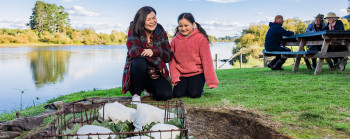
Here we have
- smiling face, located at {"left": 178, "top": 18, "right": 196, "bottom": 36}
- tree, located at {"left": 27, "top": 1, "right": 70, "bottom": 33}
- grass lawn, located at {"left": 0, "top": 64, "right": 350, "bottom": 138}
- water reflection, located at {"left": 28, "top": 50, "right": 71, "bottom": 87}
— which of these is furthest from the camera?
tree, located at {"left": 27, "top": 1, "right": 70, "bottom": 33}

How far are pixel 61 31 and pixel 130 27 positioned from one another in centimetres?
6066

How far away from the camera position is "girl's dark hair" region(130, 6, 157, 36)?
3334 mm

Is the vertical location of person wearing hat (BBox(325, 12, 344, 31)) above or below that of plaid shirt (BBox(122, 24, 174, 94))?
above

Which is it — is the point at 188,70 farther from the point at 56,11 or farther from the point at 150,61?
the point at 56,11

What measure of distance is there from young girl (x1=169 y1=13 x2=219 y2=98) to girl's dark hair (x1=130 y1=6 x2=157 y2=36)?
0.58 meters

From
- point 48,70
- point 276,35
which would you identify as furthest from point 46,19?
point 276,35

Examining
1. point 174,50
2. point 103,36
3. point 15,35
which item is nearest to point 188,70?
point 174,50

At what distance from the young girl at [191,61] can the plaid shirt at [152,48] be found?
0.32 metres

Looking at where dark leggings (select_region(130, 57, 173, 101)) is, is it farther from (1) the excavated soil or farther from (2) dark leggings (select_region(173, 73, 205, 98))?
(1) the excavated soil

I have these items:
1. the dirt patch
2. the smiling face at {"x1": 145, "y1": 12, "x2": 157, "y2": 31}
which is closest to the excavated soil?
the dirt patch

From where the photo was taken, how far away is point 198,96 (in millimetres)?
3861

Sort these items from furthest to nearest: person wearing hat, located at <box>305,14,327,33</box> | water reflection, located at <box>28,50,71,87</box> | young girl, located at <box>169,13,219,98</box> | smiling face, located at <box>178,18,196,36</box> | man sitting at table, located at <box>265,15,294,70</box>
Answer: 1. water reflection, located at <box>28,50,71,87</box>
2. person wearing hat, located at <box>305,14,327,33</box>
3. man sitting at table, located at <box>265,15,294,70</box>
4. young girl, located at <box>169,13,219,98</box>
5. smiling face, located at <box>178,18,196,36</box>

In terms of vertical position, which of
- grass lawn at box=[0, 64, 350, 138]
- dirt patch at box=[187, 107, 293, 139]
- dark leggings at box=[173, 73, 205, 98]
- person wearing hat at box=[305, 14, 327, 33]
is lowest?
dirt patch at box=[187, 107, 293, 139]

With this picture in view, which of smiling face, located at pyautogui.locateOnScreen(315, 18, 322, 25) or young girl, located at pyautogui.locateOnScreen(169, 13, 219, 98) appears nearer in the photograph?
young girl, located at pyautogui.locateOnScreen(169, 13, 219, 98)
